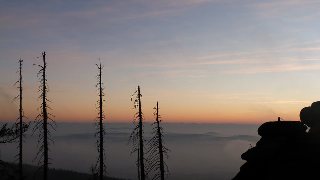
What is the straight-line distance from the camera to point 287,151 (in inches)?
1051

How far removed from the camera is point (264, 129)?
94.7ft

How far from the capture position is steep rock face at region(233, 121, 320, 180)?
2436cm

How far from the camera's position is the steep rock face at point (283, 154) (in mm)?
24359

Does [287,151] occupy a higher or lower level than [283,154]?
higher

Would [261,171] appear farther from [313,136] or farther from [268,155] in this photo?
[313,136]

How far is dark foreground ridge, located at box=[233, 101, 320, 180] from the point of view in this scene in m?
24.4

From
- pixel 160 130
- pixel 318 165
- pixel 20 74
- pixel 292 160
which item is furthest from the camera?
pixel 20 74

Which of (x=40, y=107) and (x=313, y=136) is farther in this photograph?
(x=40, y=107)

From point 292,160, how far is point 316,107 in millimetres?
6149

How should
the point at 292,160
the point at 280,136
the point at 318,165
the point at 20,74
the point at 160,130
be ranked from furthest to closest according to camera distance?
1. the point at 20,74
2. the point at 160,130
3. the point at 280,136
4. the point at 292,160
5. the point at 318,165

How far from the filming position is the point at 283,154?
2659cm

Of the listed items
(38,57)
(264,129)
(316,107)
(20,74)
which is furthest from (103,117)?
(316,107)

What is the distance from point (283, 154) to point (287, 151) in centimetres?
46

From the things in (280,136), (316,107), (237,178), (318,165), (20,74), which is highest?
(20,74)
